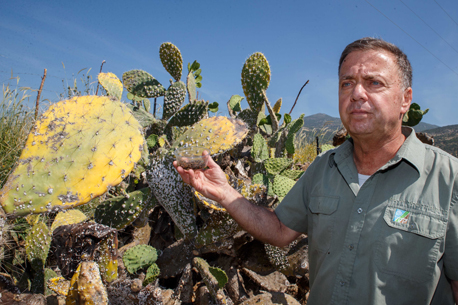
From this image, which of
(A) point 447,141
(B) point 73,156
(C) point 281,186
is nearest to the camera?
(B) point 73,156

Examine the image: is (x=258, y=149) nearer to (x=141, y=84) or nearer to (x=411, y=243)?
(x=141, y=84)

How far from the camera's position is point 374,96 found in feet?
3.84

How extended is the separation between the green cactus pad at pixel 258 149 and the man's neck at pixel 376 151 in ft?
3.95

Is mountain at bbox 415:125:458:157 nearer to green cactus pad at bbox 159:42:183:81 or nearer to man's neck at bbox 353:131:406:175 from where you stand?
green cactus pad at bbox 159:42:183:81

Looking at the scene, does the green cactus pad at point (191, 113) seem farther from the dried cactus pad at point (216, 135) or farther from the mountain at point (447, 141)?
the mountain at point (447, 141)

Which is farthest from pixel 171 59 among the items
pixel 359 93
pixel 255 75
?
pixel 359 93

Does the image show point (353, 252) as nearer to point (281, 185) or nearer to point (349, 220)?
point (349, 220)

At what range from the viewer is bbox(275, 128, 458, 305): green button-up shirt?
1.01m

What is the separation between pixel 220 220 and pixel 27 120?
308 cm

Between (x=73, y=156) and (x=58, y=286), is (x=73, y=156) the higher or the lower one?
the higher one

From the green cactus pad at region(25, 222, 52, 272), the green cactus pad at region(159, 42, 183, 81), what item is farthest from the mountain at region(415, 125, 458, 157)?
the green cactus pad at region(25, 222, 52, 272)

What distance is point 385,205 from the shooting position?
43.2 inches

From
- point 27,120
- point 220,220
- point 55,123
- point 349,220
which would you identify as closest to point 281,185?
point 220,220

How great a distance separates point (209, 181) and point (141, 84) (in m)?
1.77
